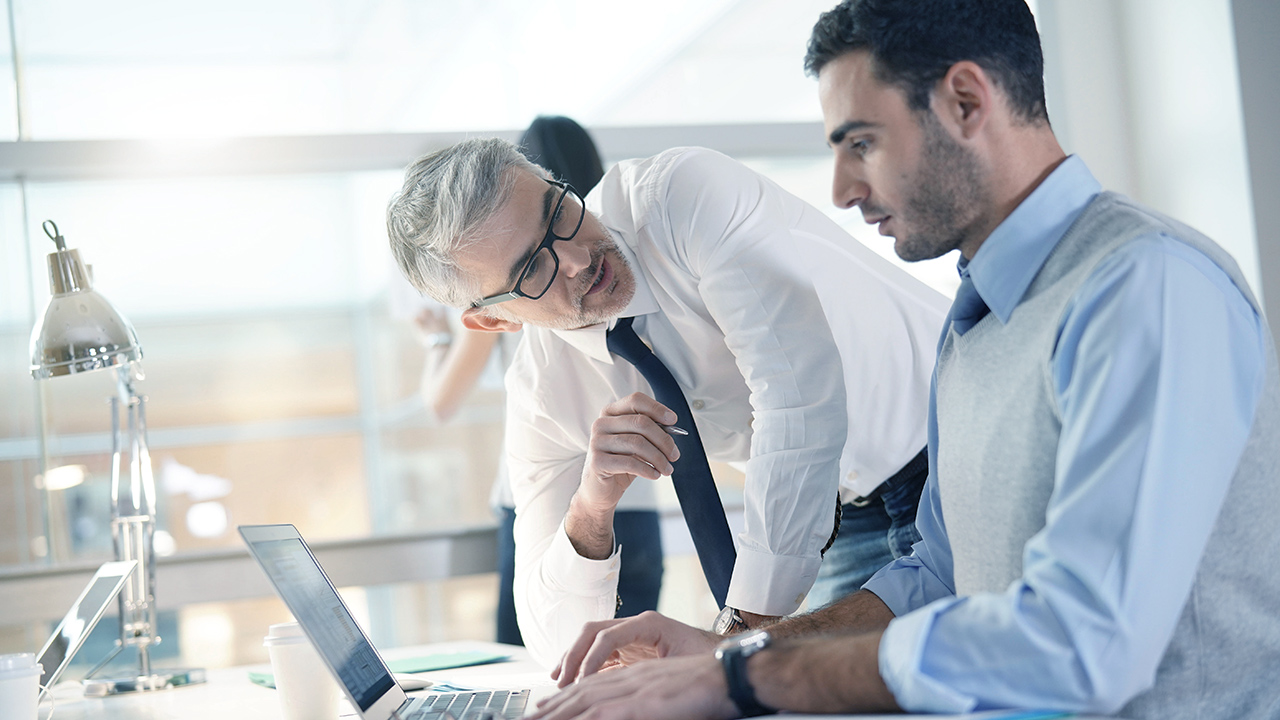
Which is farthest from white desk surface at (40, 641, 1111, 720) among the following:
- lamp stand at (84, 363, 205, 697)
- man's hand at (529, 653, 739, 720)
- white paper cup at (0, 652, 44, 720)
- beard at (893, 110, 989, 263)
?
beard at (893, 110, 989, 263)

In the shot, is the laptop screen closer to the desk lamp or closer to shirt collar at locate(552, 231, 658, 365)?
shirt collar at locate(552, 231, 658, 365)

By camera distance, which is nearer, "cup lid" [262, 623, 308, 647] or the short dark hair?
the short dark hair

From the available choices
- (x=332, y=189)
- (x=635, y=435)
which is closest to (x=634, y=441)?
(x=635, y=435)

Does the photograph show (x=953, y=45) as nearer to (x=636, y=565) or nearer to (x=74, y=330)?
(x=74, y=330)

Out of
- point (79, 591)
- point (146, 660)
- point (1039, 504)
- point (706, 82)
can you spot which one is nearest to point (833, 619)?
point (1039, 504)

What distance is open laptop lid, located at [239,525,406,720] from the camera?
109cm

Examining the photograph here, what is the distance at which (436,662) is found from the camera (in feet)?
6.13

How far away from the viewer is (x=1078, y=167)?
1.06 meters

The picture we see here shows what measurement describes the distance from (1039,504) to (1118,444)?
0.50 feet

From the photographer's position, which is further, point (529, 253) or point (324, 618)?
point (529, 253)

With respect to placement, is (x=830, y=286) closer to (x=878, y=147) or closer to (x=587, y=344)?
(x=587, y=344)

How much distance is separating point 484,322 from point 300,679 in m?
0.81

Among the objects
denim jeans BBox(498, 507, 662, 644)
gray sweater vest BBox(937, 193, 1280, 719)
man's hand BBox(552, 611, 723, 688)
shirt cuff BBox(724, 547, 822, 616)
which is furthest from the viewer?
denim jeans BBox(498, 507, 662, 644)

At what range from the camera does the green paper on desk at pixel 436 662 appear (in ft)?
5.92
